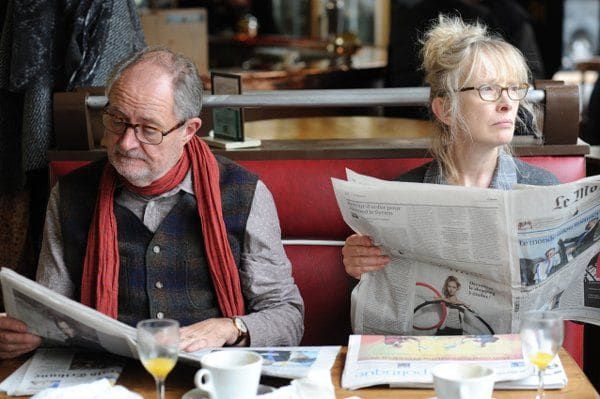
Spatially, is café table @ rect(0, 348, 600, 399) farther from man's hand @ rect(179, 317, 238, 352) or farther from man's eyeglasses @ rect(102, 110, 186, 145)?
man's eyeglasses @ rect(102, 110, 186, 145)

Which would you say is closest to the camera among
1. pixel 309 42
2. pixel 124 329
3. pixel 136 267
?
pixel 124 329

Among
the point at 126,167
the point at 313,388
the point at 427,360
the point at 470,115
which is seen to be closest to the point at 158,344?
the point at 313,388

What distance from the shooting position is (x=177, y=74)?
6.26ft

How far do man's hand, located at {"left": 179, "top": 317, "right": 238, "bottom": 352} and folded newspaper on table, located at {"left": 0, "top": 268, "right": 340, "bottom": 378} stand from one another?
0.06 metres

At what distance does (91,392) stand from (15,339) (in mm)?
330

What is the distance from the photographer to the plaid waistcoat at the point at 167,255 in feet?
6.34

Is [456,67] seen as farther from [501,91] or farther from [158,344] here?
[158,344]

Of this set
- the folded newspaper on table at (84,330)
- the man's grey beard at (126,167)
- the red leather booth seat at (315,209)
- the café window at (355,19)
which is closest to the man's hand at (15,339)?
the folded newspaper on table at (84,330)

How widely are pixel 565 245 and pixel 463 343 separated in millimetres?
283

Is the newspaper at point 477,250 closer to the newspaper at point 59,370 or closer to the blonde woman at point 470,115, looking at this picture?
the blonde woman at point 470,115

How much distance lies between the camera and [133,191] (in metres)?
1.95

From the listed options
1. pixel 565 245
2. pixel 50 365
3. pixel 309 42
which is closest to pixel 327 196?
pixel 565 245

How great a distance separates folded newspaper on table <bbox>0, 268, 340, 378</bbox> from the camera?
149 cm

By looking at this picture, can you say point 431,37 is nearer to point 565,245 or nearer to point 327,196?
point 327,196
